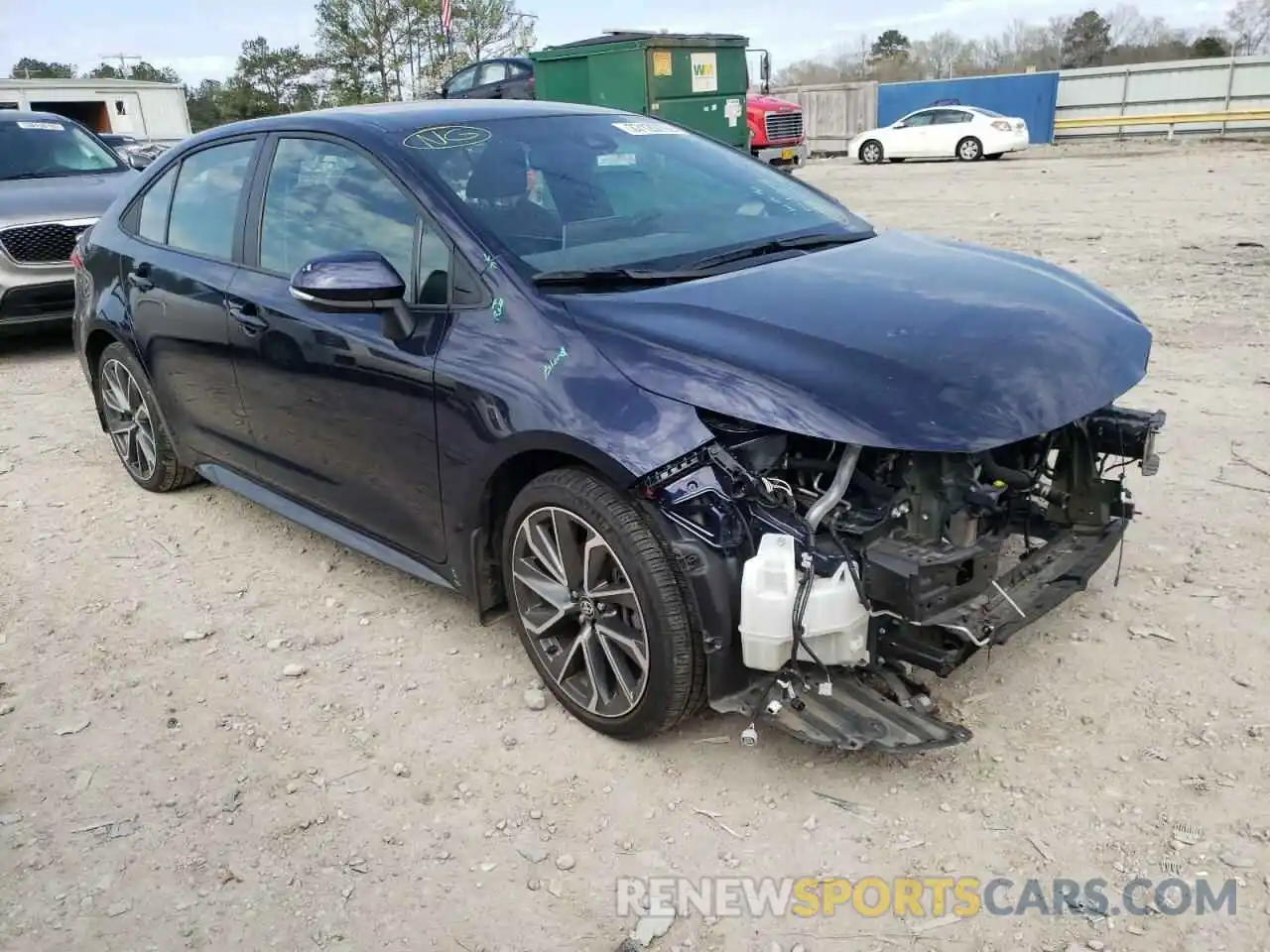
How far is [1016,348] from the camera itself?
276cm

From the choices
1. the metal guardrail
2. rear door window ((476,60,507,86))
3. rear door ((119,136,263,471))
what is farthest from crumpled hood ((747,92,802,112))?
rear door ((119,136,263,471))

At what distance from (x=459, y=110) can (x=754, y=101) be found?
1711 cm

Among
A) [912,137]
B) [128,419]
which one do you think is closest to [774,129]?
[912,137]

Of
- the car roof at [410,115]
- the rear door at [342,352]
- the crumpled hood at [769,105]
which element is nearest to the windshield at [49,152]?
the car roof at [410,115]

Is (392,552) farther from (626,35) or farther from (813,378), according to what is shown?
(626,35)

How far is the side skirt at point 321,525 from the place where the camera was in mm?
→ 3484

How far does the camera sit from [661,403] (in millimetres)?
2660

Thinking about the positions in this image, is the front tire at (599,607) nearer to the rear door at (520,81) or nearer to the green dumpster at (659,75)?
the green dumpster at (659,75)

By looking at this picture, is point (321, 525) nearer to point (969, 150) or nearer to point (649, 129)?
point (649, 129)

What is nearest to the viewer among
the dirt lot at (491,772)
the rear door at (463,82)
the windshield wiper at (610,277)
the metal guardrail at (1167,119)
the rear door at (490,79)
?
the dirt lot at (491,772)

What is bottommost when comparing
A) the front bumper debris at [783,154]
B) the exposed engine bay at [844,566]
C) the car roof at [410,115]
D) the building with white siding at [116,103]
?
the exposed engine bay at [844,566]

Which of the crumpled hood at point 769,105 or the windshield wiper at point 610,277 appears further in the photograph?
the crumpled hood at point 769,105

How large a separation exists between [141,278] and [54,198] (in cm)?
449

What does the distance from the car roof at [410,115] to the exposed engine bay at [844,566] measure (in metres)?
1.66
